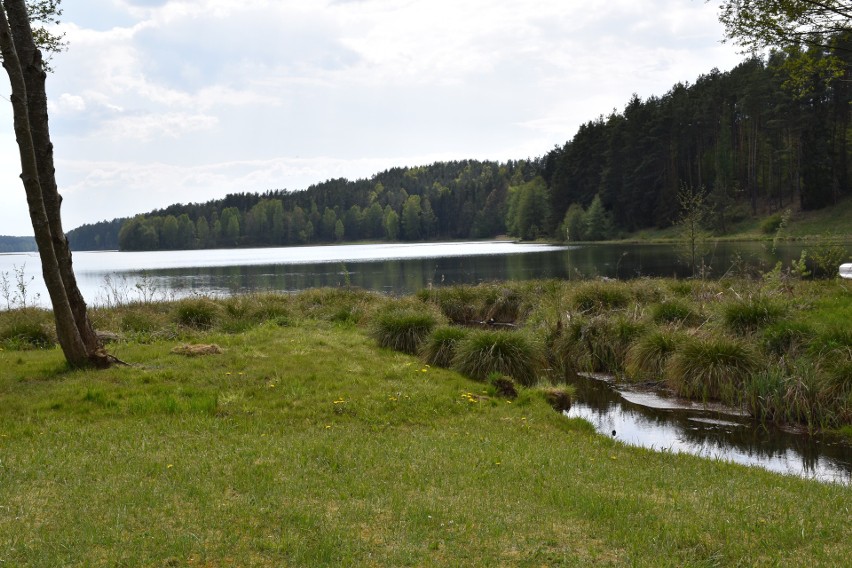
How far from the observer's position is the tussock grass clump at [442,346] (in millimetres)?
13336

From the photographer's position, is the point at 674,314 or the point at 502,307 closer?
the point at 674,314

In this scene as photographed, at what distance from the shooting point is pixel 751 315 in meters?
13.1

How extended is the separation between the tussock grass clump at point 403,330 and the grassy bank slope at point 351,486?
4268 mm

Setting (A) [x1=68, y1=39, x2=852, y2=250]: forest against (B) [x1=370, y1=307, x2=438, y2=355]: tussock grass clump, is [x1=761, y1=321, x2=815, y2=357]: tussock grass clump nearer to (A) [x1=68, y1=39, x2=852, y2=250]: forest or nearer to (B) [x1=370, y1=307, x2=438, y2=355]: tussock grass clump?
(B) [x1=370, y1=307, x2=438, y2=355]: tussock grass clump

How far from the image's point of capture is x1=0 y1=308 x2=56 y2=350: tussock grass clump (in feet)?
47.2

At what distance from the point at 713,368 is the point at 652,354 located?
1.82 m

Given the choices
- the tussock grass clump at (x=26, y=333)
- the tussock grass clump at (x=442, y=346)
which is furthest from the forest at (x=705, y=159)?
the tussock grass clump at (x=26, y=333)

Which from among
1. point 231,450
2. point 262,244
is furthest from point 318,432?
point 262,244

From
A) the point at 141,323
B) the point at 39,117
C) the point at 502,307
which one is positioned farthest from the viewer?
the point at 502,307

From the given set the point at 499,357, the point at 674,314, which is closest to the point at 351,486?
the point at 499,357

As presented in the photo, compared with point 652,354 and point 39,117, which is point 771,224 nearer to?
point 652,354

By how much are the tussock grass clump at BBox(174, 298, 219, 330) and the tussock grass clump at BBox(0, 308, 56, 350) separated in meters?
3.01

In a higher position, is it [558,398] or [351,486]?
[351,486]

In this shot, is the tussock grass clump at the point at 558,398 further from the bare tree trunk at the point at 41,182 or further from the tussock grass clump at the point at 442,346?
the bare tree trunk at the point at 41,182
